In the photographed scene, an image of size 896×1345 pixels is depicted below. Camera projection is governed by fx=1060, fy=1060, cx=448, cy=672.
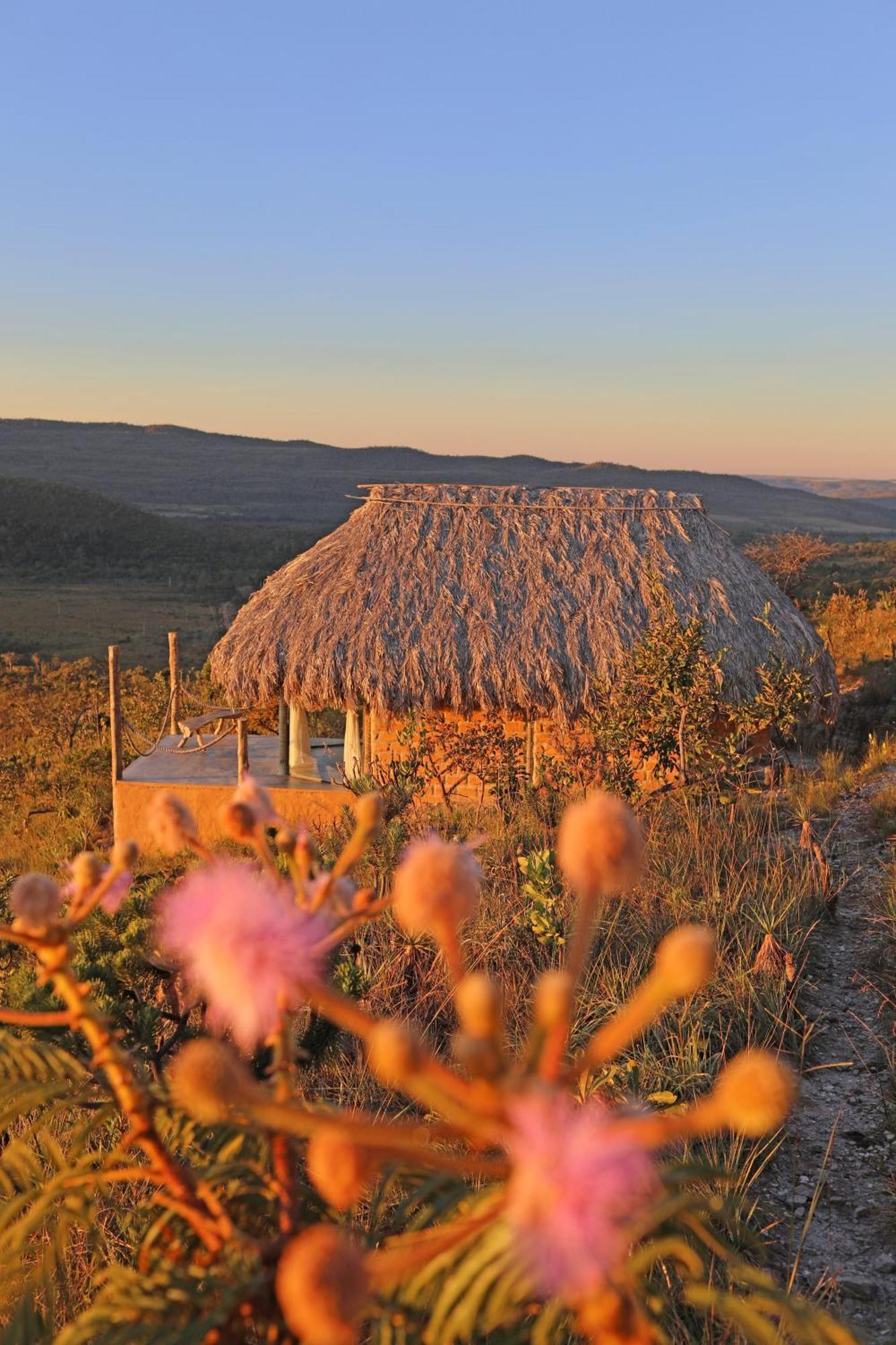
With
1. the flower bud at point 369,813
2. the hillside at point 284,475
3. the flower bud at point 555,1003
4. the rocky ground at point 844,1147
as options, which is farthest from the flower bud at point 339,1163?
the hillside at point 284,475

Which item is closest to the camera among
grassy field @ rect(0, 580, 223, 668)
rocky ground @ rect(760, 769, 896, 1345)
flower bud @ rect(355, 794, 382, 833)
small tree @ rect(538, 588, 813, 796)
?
flower bud @ rect(355, 794, 382, 833)

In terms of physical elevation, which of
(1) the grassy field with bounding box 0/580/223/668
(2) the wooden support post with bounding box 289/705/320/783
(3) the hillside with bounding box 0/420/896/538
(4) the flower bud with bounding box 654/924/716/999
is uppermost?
(3) the hillside with bounding box 0/420/896/538

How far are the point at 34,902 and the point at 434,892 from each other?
35cm

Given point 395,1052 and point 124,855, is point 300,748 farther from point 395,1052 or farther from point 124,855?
point 395,1052

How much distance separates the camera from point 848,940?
5375 mm

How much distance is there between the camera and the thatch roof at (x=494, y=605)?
1041cm

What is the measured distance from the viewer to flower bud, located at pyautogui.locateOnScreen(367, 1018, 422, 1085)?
562mm

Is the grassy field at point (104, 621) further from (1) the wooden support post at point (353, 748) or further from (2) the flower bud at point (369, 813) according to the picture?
(2) the flower bud at point (369, 813)

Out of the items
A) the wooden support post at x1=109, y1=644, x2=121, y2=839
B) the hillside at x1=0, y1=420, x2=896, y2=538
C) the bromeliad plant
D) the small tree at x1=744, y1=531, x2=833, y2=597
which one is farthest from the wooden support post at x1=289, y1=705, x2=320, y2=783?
the hillside at x1=0, y1=420, x2=896, y2=538

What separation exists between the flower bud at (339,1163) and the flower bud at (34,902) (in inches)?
14.3

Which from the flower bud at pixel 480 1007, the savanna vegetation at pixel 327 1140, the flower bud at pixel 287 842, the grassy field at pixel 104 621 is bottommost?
the grassy field at pixel 104 621

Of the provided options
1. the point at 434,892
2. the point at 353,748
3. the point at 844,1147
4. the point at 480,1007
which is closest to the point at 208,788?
the point at 353,748

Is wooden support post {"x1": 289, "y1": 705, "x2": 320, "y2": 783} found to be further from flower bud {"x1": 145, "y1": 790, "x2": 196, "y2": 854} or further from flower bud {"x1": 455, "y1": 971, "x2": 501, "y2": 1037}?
flower bud {"x1": 455, "y1": 971, "x2": 501, "y2": 1037}

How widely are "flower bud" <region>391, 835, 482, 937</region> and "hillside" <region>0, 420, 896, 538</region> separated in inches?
3565
